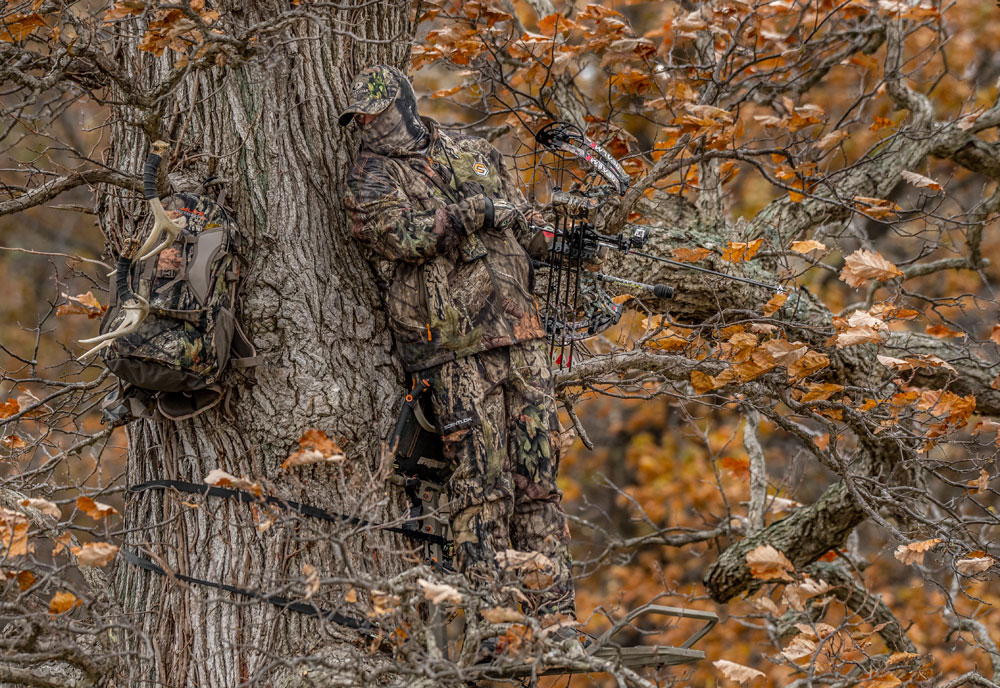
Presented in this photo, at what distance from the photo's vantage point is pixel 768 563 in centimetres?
466

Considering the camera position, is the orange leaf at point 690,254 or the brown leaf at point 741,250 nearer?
the brown leaf at point 741,250

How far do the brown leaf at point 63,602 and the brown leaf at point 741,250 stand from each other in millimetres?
3493

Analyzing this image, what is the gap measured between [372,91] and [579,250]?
123 centimetres

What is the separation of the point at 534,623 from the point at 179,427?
1982mm

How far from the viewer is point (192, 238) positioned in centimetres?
382

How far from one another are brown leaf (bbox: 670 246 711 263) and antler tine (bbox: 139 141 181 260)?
2860 millimetres

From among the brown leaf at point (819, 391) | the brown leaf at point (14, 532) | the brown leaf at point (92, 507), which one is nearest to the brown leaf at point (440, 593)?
the brown leaf at point (92, 507)

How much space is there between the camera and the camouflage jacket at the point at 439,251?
4.07 metres

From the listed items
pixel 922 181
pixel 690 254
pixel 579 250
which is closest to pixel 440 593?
pixel 579 250

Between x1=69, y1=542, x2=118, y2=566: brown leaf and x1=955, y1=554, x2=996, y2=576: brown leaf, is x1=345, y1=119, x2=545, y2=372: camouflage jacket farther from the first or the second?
x1=955, y1=554, x2=996, y2=576: brown leaf

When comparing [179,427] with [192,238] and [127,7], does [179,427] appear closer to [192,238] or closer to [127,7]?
[192,238]

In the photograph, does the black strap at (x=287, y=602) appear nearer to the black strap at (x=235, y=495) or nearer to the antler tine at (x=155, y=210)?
the black strap at (x=235, y=495)

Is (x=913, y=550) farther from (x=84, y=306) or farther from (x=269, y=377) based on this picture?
(x=84, y=306)

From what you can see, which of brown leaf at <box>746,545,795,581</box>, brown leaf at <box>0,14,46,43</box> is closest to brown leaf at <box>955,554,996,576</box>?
brown leaf at <box>746,545,795,581</box>
